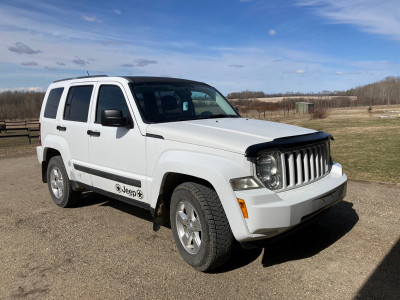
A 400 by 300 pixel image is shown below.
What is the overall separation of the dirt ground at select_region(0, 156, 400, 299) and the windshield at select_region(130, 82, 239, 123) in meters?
1.58

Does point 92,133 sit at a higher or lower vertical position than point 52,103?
lower

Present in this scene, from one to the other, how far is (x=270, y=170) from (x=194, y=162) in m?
0.73

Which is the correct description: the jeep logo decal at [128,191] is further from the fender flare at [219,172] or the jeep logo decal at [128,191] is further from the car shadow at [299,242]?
the car shadow at [299,242]

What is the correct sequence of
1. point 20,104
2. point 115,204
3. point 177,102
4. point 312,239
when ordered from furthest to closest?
point 20,104 → point 115,204 → point 177,102 → point 312,239

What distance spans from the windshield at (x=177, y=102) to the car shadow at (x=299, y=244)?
1.79 meters

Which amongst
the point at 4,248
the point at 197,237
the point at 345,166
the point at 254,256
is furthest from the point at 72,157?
the point at 345,166

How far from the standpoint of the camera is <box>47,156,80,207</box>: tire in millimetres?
5508

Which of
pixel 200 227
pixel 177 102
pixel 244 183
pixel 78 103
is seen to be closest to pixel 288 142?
pixel 244 183

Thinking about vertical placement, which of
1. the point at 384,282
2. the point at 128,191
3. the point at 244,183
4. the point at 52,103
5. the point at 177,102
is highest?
the point at 52,103

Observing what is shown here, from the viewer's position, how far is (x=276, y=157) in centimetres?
322

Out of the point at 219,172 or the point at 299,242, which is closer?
the point at 219,172

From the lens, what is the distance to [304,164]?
11.4 feet

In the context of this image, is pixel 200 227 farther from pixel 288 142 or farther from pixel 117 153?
pixel 117 153

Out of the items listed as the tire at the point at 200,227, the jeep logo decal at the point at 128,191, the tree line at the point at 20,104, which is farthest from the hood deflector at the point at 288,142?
the tree line at the point at 20,104
